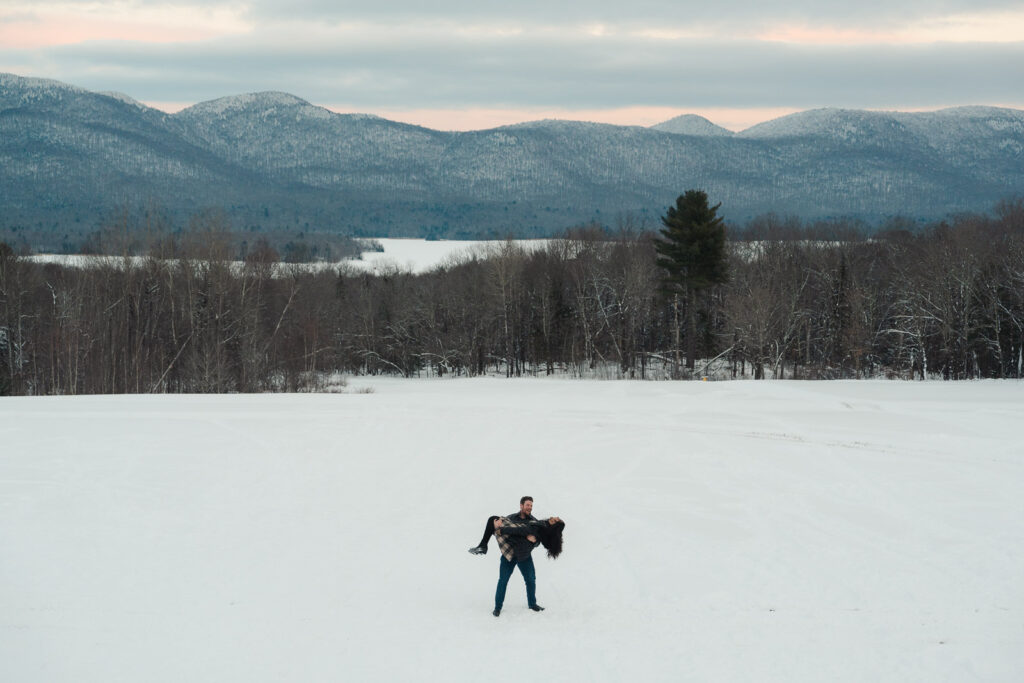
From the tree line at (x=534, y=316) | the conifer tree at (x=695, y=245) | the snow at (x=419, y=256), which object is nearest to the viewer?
the tree line at (x=534, y=316)

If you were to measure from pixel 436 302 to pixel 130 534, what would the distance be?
6080 cm

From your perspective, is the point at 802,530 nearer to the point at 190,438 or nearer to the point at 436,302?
the point at 190,438

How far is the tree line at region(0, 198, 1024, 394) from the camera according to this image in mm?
55688

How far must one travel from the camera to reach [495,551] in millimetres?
17797

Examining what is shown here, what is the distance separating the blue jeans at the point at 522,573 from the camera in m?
12.9

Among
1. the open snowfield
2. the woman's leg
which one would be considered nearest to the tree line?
the open snowfield

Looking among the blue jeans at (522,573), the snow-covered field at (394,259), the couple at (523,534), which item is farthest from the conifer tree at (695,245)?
the couple at (523,534)

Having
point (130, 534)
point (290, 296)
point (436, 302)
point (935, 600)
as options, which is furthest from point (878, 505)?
point (436, 302)

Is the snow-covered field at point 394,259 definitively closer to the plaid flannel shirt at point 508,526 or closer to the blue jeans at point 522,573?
the blue jeans at point 522,573

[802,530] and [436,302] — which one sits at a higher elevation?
[436,302]

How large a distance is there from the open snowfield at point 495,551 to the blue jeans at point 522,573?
0.32 m

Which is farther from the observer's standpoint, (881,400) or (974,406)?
(881,400)

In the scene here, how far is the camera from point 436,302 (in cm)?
7862

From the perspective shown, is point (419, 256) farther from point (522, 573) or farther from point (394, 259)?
point (522, 573)
